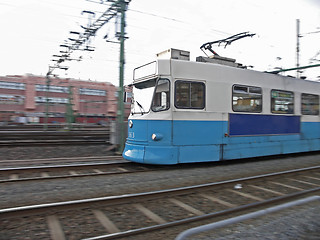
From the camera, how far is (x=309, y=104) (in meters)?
10.2

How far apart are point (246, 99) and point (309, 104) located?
12.2ft

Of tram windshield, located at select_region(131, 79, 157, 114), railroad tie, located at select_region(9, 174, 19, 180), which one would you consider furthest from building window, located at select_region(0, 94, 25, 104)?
railroad tie, located at select_region(9, 174, 19, 180)

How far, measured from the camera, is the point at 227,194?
16.6ft

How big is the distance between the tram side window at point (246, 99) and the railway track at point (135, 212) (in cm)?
307

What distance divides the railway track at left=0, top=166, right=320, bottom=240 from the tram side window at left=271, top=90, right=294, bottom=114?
394 centimetres

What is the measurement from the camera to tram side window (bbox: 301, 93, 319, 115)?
989 centimetres

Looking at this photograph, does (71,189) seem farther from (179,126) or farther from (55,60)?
(55,60)

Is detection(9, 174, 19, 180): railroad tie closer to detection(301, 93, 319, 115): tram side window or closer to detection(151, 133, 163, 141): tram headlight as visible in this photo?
detection(151, 133, 163, 141): tram headlight

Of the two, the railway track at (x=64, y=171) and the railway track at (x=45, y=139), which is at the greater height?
the railway track at (x=45, y=139)

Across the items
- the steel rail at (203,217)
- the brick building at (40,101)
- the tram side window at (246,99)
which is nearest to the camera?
the steel rail at (203,217)

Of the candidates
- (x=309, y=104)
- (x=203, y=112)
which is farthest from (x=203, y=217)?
(x=309, y=104)

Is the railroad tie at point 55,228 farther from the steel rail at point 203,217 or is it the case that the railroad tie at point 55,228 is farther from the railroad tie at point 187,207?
the railroad tie at point 187,207

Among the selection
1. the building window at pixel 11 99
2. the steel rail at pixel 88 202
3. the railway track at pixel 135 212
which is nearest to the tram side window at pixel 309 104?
the railway track at pixel 135 212

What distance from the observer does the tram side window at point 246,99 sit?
26.1 ft
